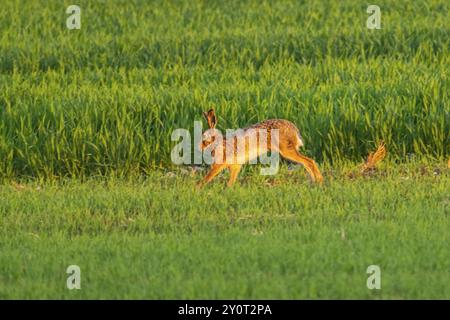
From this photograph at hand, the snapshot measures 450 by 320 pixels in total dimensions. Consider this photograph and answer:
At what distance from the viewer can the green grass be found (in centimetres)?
742

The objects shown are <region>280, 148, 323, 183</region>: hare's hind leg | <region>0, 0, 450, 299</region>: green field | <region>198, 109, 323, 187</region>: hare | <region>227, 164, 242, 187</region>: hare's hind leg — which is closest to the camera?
<region>0, 0, 450, 299</region>: green field

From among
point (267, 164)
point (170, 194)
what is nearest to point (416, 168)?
point (267, 164)

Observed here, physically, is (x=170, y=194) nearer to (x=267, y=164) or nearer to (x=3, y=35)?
(x=267, y=164)

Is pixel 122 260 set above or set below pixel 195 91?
below

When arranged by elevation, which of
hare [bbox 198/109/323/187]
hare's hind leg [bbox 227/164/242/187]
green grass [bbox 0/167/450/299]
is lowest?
green grass [bbox 0/167/450/299]

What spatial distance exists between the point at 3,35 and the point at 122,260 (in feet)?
30.7

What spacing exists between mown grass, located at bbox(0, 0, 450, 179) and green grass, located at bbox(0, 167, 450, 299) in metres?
0.81

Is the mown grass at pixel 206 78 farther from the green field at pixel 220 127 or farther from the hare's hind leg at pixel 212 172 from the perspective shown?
the hare's hind leg at pixel 212 172

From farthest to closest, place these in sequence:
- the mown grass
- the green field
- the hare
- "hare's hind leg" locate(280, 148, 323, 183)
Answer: the mown grass, "hare's hind leg" locate(280, 148, 323, 183), the hare, the green field

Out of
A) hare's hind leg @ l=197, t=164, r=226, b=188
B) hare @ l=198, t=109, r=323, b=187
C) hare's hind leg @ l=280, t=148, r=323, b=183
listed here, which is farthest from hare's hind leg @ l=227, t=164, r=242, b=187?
hare's hind leg @ l=280, t=148, r=323, b=183

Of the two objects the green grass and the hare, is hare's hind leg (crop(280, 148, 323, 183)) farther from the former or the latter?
the green grass

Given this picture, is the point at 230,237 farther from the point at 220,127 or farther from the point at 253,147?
the point at 220,127

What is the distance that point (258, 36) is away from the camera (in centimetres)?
1616

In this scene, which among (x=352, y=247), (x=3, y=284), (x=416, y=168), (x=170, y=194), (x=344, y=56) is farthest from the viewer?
(x=344, y=56)
